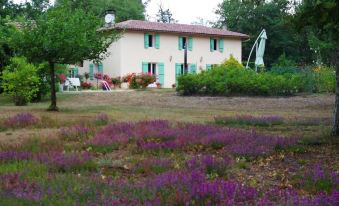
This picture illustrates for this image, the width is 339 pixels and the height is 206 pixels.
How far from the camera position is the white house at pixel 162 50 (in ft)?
140

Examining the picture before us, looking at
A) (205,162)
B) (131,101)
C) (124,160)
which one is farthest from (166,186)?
(131,101)

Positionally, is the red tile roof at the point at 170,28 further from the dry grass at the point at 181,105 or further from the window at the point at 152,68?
the dry grass at the point at 181,105

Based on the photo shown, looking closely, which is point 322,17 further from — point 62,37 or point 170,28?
point 170,28

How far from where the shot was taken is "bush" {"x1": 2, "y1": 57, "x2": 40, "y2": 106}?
23.1 metres

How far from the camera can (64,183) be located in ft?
18.7

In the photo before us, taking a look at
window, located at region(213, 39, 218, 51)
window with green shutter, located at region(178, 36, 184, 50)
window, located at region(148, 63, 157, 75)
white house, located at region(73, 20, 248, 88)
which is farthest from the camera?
window, located at region(213, 39, 218, 51)

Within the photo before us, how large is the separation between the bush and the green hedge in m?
7.72

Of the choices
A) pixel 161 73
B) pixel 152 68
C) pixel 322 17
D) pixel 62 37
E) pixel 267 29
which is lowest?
pixel 161 73

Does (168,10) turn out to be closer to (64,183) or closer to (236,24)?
(236,24)

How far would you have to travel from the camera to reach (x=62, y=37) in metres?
17.3

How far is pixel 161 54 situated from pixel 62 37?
2799 cm

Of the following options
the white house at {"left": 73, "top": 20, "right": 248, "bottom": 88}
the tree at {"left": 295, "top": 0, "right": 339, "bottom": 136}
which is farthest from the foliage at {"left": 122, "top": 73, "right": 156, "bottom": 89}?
the tree at {"left": 295, "top": 0, "right": 339, "bottom": 136}

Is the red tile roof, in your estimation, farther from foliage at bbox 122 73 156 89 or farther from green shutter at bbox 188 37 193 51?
foliage at bbox 122 73 156 89

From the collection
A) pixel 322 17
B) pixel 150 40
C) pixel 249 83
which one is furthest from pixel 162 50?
pixel 322 17
